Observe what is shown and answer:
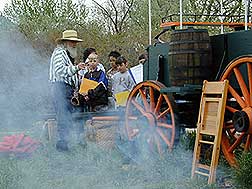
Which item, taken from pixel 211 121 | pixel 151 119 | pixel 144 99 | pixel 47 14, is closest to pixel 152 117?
pixel 151 119

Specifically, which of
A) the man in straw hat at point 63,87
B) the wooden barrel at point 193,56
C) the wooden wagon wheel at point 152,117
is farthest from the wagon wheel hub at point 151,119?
the man in straw hat at point 63,87

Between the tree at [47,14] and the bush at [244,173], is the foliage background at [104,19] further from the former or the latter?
the bush at [244,173]

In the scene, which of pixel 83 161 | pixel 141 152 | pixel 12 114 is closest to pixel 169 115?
pixel 141 152

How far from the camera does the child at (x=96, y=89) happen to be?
6.86 m

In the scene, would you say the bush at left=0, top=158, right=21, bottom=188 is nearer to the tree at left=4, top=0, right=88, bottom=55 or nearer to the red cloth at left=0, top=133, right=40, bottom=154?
the red cloth at left=0, top=133, right=40, bottom=154

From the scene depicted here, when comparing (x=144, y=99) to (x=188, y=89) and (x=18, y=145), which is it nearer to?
(x=188, y=89)

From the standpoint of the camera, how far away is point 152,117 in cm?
571

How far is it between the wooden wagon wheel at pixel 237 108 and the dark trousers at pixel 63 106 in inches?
88.0

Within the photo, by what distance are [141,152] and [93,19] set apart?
11891 millimetres

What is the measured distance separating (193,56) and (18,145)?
231 cm

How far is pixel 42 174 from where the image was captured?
205 inches

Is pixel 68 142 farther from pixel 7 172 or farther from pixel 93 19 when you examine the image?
pixel 93 19

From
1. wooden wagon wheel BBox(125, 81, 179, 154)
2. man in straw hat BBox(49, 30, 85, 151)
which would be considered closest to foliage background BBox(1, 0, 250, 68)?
man in straw hat BBox(49, 30, 85, 151)

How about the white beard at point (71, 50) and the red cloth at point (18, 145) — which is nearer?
the red cloth at point (18, 145)
